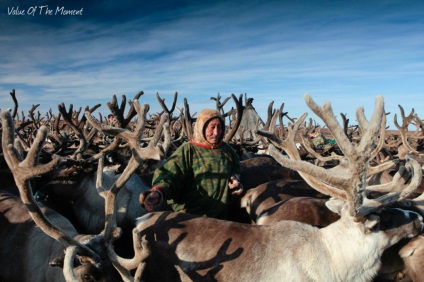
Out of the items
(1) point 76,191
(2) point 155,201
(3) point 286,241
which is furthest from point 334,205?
(1) point 76,191

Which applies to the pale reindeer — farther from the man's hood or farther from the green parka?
the man's hood

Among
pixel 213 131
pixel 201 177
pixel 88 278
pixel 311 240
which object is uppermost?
pixel 213 131

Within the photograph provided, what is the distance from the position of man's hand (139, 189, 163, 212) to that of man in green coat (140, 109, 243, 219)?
325mm

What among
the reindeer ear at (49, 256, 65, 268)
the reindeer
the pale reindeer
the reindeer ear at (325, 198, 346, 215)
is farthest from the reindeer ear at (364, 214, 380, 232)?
the reindeer ear at (49, 256, 65, 268)

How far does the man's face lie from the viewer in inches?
132

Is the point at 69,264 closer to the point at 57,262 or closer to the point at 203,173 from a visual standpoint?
the point at 57,262

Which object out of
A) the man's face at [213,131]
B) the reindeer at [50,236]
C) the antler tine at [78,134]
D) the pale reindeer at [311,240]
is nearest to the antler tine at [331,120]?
→ the pale reindeer at [311,240]

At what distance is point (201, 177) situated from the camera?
333cm

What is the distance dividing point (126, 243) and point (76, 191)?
5.65ft

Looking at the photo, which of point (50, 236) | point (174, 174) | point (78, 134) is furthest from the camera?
point (78, 134)

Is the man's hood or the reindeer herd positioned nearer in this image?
the reindeer herd

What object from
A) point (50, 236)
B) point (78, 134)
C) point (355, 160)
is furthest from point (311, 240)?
point (78, 134)

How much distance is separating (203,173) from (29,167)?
5.12 feet

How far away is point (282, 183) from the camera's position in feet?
14.1
